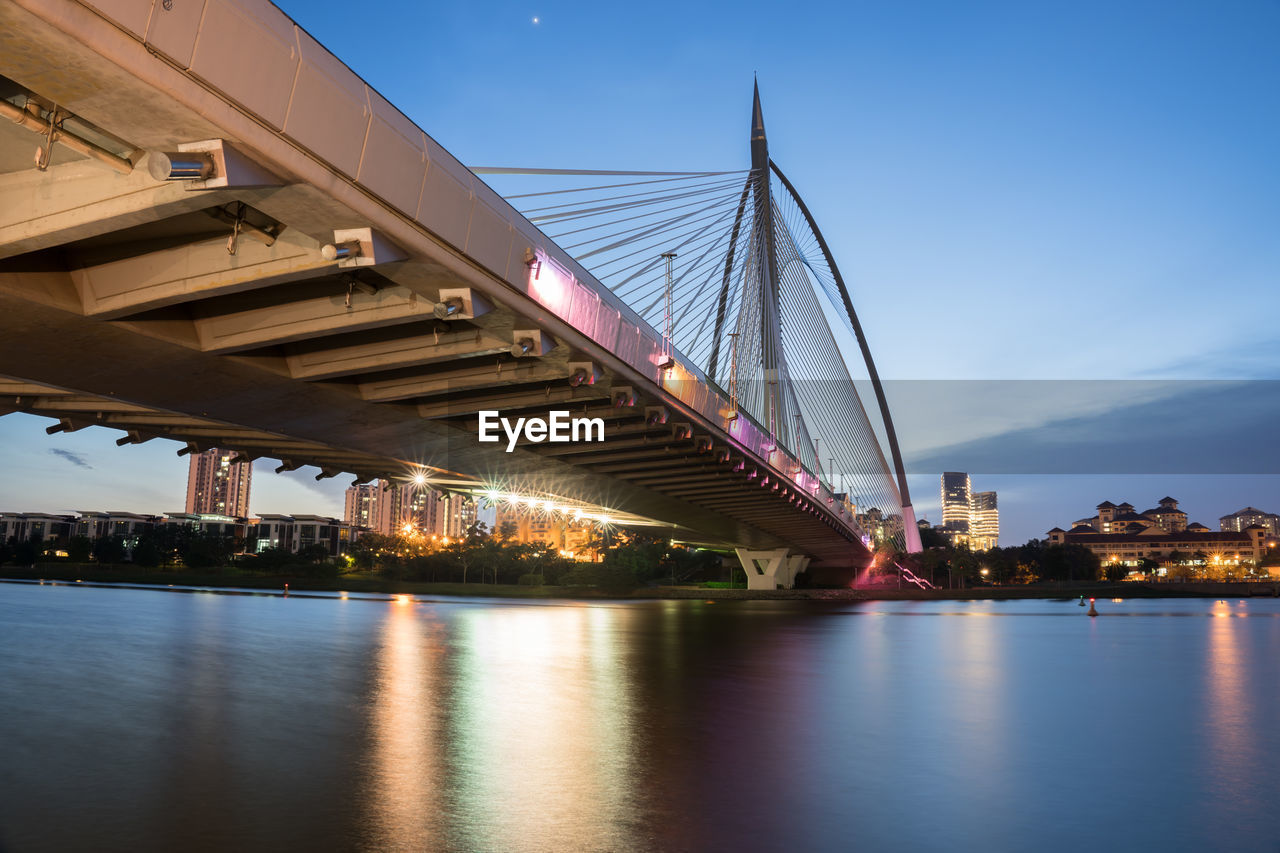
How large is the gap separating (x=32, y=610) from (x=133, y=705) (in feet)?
95.2

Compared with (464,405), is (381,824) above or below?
below

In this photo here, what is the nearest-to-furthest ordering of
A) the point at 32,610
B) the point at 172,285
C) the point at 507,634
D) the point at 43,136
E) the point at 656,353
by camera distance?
the point at 43,136 < the point at 172,285 < the point at 656,353 < the point at 507,634 < the point at 32,610

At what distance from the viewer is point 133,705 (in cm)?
1265

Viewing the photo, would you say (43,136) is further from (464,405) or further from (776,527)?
(776,527)

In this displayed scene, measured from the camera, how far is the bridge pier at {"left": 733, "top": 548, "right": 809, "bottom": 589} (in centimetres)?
7975

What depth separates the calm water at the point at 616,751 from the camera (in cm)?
705

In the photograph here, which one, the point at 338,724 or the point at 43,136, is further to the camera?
the point at 338,724

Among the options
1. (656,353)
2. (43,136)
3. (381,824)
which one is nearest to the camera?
(381,824)

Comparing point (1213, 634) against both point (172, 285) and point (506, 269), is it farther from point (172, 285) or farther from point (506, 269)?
point (172, 285)

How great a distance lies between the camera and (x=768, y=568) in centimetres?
8038

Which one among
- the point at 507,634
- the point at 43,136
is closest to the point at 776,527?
the point at 507,634

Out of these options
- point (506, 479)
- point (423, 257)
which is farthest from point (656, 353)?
point (506, 479)

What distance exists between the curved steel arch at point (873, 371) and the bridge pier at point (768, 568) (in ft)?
36.0

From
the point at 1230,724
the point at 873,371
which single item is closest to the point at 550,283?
the point at 1230,724
